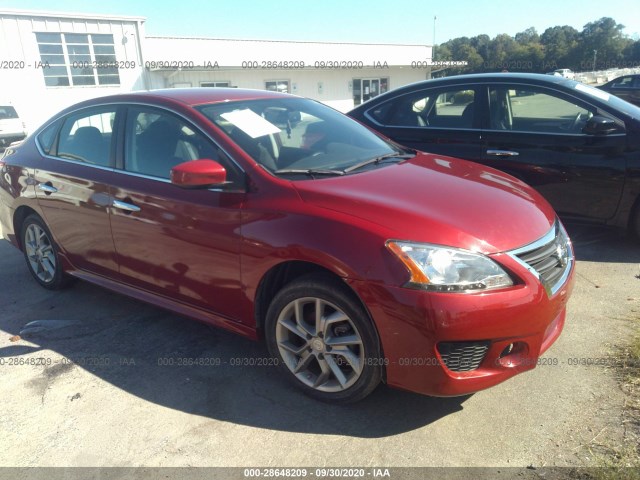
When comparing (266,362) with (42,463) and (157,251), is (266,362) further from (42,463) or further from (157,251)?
(42,463)

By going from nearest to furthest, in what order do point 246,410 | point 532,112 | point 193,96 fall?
point 246,410
point 193,96
point 532,112

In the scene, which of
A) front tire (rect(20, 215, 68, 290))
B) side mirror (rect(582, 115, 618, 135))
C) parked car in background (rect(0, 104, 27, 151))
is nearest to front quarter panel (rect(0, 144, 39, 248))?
front tire (rect(20, 215, 68, 290))

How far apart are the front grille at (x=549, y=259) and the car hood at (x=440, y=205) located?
48 millimetres

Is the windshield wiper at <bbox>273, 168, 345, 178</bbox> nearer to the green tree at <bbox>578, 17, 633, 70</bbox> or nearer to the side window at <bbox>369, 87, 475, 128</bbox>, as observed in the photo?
the side window at <bbox>369, 87, 475, 128</bbox>

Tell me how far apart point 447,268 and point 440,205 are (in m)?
0.46

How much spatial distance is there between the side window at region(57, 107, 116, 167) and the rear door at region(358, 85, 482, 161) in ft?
9.57

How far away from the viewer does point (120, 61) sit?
890 inches

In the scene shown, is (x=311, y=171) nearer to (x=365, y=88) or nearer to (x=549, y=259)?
(x=549, y=259)

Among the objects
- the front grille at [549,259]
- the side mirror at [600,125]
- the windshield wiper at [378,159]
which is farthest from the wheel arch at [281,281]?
the side mirror at [600,125]

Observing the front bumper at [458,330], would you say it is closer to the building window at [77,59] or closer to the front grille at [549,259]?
the front grille at [549,259]

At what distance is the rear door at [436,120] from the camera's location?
16.8ft

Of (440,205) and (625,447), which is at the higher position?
(440,205)

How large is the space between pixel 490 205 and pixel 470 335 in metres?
0.81

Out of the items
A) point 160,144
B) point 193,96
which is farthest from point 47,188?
point 193,96
